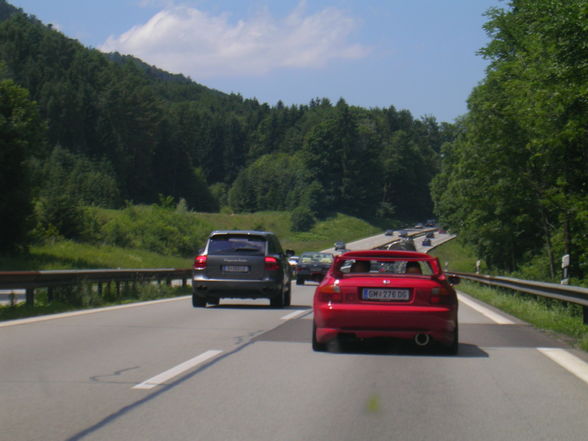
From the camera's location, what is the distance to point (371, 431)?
18.6 ft

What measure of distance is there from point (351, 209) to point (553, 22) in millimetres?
116622

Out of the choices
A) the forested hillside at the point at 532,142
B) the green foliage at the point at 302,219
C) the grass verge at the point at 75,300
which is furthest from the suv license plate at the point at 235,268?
the green foliage at the point at 302,219

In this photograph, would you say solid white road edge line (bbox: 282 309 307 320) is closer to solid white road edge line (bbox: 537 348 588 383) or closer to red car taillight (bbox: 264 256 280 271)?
red car taillight (bbox: 264 256 280 271)

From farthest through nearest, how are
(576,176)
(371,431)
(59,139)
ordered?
(59,139) → (576,176) → (371,431)

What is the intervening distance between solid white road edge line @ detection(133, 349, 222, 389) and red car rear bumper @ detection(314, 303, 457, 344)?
1.40 meters

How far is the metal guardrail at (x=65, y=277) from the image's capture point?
14.8 metres

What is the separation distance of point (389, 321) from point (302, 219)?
400ft

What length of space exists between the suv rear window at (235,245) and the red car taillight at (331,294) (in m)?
8.66

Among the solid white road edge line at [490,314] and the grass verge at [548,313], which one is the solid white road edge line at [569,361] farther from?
the solid white road edge line at [490,314]

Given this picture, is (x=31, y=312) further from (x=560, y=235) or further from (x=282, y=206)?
(x=282, y=206)

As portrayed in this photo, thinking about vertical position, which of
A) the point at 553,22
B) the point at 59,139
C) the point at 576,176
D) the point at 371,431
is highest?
the point at 59,139

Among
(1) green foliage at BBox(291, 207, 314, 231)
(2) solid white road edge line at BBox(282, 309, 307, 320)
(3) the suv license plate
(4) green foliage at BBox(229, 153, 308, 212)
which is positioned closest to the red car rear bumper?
(2) solid white road edge line at BBox(282, 309, 307, 320)

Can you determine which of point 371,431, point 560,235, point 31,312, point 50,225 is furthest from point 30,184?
point 371,431

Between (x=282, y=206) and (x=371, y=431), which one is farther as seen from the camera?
(x=282, y=206)
